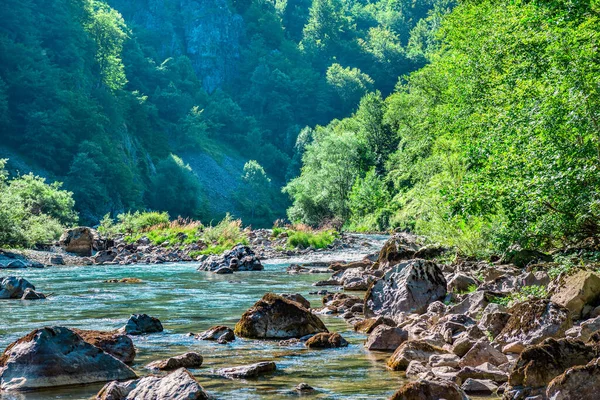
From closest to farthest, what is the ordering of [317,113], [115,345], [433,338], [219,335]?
1. [115,345]
2. [433,338]
3. [219,335]
4. [317,113]

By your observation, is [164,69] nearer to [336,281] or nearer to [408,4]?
[408,4]

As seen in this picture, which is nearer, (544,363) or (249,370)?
(544,363)

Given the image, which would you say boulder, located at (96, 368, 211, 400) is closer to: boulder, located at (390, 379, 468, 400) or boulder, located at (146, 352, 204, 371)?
boulder, located at (146, 352, 204, 371)

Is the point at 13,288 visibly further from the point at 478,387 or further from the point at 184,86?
the point at 184,86

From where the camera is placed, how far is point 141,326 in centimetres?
1152

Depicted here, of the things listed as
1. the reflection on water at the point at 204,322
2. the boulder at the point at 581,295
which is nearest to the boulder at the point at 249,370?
the reflection on water at the point at 204,322

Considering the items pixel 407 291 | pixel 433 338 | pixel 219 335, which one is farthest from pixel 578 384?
pixel 407 291

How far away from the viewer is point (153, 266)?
29.0m

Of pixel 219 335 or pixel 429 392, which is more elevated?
pixel 219 335

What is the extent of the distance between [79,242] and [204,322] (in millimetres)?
22407

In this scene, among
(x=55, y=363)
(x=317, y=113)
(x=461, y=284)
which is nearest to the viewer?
(x=55, y=363)

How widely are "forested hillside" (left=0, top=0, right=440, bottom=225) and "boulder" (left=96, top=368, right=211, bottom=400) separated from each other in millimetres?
62664

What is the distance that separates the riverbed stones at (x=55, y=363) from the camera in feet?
25.2

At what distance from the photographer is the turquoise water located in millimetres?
7746
